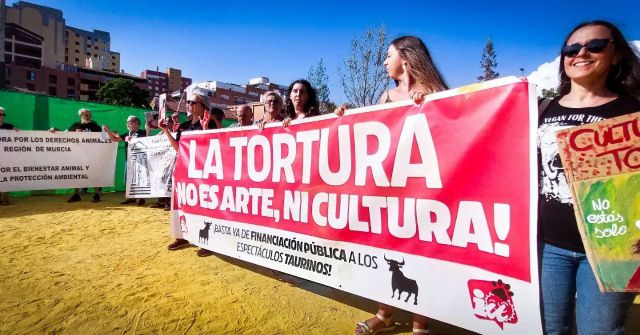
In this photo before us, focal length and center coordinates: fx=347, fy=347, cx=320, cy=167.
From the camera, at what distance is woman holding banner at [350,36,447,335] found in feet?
7.79

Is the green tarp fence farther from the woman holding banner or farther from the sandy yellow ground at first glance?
the woman holding banner

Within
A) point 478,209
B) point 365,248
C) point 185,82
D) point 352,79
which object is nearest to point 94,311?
point 365,248

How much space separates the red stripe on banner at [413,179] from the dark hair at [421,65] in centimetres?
32

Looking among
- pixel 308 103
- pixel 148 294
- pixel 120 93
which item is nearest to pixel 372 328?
pixel 148 294

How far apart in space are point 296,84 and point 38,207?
255 inches

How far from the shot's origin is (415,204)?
83.4 inches

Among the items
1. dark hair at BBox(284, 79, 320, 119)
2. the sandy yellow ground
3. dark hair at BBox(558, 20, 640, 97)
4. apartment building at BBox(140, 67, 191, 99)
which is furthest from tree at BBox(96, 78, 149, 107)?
dark hair at BBox(558, 20, 640, 97)

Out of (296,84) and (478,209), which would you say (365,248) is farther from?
(296,84)

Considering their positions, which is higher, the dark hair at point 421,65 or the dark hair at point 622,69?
the dark hair at point 421,65

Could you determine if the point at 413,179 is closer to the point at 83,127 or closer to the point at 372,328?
the point at 372,328

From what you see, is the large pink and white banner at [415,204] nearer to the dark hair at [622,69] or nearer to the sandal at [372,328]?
the sandal at [372,328]

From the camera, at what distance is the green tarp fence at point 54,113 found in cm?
790

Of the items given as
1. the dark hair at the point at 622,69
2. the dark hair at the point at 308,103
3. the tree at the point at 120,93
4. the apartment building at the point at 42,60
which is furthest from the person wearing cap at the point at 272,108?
the apartment building at the point at 42,60

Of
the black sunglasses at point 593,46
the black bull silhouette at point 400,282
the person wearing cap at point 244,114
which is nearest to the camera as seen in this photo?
the black sunglasses at point 593,46
